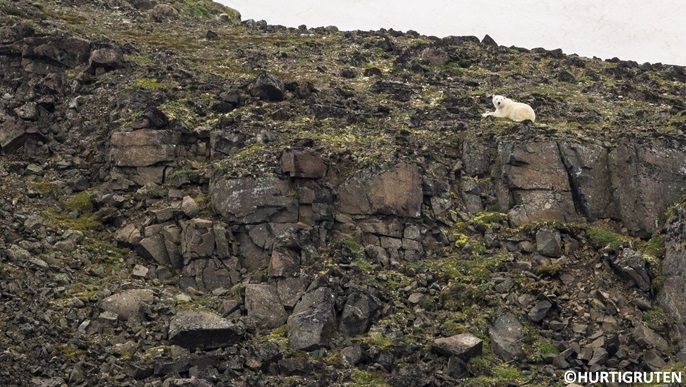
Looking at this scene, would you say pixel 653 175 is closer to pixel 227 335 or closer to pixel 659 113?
pixel 659 113

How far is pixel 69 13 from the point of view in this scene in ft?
130

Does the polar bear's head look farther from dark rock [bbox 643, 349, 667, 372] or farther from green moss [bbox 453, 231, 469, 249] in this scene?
dark rock [bbox 643, 349, 667, 372]

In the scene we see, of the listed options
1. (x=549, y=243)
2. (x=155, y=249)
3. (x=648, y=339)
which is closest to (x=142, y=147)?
(x=155, y=249)

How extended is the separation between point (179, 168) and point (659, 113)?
16438mm

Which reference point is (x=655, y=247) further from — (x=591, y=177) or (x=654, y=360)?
(x=654, y=360)

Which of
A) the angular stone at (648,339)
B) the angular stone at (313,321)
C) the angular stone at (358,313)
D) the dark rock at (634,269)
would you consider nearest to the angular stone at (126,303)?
the angular stone at (313,321)

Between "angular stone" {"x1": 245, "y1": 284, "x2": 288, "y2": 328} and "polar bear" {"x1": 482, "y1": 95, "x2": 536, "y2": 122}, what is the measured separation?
11.2m

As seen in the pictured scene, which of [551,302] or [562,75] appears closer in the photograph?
[551,302]

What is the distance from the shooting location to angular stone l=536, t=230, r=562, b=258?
2694 centimetres

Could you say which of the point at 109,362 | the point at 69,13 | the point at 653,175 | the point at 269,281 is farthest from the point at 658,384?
the point at 69,13

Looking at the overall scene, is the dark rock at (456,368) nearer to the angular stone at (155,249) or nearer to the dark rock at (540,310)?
the dark rock at (540,310)

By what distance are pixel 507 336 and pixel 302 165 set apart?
7.73 m

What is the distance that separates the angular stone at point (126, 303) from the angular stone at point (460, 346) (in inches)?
287

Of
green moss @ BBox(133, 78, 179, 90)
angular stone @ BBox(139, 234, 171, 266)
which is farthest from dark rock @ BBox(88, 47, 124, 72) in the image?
angular stone @ BBox(139, 234, 171, 266)
